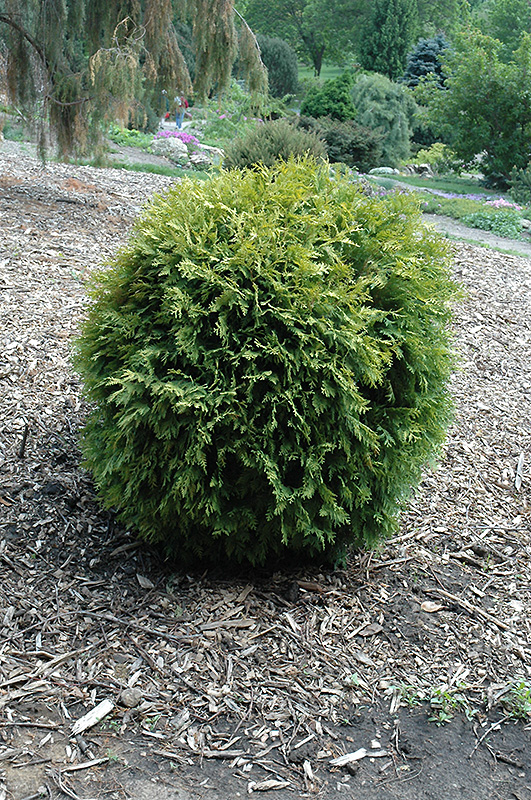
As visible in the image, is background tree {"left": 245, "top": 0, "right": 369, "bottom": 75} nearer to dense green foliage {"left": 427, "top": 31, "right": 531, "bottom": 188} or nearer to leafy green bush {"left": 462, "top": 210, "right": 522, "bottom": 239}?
dense green foliage {"left": 427, "top": 31, "right": 531, "bottom": 188}

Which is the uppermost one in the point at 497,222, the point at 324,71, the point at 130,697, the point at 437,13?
the point at 437,13

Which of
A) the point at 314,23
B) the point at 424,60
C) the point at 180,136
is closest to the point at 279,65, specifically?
the point at 424,60

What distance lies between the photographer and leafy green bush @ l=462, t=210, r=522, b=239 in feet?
37.3

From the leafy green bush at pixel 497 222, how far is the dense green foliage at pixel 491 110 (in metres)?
6.43

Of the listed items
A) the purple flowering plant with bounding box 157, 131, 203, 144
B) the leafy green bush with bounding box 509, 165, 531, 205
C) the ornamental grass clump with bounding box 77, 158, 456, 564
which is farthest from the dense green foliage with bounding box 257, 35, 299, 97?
the ornamental grass clump with bounding box 77, 158, 456, 564

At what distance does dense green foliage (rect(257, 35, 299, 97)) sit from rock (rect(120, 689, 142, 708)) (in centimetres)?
3175

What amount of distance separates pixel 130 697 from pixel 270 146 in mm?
6721

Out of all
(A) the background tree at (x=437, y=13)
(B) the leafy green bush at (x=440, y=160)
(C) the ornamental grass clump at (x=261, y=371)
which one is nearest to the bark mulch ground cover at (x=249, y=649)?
(C) the ornamental grass clump at (x=261, y=371)

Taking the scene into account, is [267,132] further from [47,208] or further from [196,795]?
[196,795]

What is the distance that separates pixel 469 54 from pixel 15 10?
14557 millimetres

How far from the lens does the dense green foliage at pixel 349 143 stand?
16.0m

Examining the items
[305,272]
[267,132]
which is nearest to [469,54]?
[267,132]

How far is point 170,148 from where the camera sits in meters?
15.3

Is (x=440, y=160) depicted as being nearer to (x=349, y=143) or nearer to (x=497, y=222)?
(x=349, y=143)
